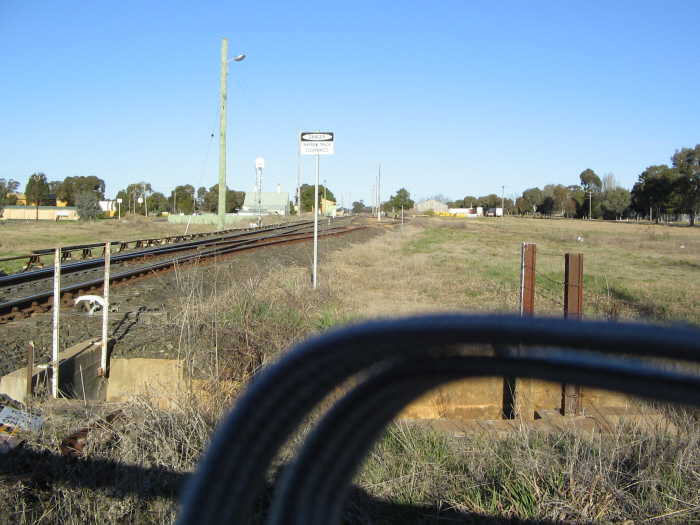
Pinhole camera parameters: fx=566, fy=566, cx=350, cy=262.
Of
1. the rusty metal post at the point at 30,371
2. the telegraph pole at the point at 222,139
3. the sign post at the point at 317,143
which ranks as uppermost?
the telegraph pole at the point at 222,139

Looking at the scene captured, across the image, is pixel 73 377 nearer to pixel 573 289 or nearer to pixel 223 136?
pixel 573 289

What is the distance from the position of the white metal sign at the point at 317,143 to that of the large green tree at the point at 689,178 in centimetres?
9277

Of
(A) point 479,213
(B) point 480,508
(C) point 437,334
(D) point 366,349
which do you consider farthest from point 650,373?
(A) point 479,213

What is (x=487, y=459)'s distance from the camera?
3.76 meters

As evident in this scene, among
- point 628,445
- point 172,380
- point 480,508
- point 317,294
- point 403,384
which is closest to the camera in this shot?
point 403,384

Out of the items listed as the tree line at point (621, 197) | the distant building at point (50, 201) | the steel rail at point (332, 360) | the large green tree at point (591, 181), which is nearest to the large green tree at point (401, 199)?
the tree line at point (621, 197)

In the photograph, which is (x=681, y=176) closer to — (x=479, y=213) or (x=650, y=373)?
(x=479, y=213)

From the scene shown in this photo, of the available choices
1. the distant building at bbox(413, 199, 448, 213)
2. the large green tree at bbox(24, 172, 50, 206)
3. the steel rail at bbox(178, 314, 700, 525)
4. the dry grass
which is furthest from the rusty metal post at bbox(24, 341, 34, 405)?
the distant building at bbox(413, 199, 448, 213)

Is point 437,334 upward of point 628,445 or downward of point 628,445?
upward

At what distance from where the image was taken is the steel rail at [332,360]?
2.40 ft

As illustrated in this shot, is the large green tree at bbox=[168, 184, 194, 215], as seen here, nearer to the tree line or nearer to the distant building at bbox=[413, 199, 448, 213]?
the distant building at bbox=[413, 199, 448, 213]

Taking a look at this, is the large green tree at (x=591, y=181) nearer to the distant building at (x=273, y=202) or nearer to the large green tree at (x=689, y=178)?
the large green tree at (x=689, y=178)

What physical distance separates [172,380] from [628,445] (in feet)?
13.0

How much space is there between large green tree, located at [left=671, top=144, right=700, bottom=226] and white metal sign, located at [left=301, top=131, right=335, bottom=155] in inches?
3652
